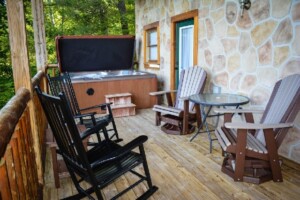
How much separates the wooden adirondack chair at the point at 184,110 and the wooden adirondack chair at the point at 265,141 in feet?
3.45

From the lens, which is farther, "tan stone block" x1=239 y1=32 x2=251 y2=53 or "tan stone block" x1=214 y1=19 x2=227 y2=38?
"tan stone block" x1=214 y1=19 x2=227 y2=38

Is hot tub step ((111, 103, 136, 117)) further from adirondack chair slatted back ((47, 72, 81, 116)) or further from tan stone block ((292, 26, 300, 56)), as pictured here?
tan stone block ((292, 26, 300, 56))

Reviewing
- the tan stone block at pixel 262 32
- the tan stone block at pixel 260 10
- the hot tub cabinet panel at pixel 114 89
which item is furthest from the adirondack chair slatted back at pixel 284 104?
the hot tub cabinet panel at pixel 114 89

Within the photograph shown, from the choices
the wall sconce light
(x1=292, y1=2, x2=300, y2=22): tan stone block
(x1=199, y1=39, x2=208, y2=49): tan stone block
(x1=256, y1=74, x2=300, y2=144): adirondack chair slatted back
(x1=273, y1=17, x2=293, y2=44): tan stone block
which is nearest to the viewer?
(x1=256, y1=74, x2=300, y2=144): adirondack chair slatted back

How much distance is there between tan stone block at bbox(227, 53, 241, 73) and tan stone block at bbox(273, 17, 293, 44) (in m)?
0.63

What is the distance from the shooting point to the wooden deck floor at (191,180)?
6.88 ft

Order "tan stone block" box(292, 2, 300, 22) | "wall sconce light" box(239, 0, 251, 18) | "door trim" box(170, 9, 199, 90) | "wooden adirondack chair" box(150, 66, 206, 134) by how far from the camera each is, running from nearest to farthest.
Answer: "tan stone block" box(292, 2, 300, 22) < "wall sconce light" box(239, 0, 251, 18) < "wooden adirondack chair" box(150, 66, 206, 134) < "door trim" box(170, 9, 199, 90)

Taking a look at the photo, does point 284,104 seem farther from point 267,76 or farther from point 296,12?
point 296,12

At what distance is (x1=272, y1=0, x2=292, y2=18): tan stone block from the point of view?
2.60m

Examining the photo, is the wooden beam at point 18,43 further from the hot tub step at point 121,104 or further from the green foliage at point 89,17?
the green foliage at point 89,17

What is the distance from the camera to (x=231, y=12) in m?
3.40

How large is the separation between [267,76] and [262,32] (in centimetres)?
55

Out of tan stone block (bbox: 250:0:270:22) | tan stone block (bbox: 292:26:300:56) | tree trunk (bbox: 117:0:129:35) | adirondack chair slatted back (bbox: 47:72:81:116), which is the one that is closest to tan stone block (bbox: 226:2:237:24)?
tan stone block (bbox: 250:0:270:22)

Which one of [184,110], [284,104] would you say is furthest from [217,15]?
[284,104]
